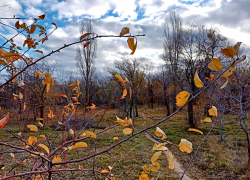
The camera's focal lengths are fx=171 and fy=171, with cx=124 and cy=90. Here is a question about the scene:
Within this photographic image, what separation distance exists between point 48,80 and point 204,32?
10.5 meters

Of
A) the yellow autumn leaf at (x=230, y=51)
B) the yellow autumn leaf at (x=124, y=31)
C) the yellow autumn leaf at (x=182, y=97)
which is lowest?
the yellow autumn leaf at (x=182, y=97)

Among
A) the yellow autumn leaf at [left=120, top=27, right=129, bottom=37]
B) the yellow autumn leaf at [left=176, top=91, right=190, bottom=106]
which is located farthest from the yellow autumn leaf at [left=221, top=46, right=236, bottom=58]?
the yellow autumn leaf at [left=120, top=27, right=129, bottom=37]

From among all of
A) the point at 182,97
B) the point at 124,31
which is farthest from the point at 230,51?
the point at 124,31

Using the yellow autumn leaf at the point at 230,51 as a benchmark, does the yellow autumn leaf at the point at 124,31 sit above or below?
above

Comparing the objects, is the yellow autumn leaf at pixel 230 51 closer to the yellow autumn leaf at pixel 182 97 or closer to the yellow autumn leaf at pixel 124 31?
the yellow autumn leaf at pixel 182 97

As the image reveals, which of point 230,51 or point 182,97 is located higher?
point 230,51

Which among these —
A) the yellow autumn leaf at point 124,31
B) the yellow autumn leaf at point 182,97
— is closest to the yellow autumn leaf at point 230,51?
the yellow autumn leaf at point 182,97

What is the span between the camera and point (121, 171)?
420 centimetres

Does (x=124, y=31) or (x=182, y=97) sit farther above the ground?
(x=124, y=31)

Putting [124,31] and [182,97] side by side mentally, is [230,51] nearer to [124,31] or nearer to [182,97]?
[182,97]

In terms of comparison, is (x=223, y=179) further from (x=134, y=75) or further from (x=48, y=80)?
(x=134, y=75)

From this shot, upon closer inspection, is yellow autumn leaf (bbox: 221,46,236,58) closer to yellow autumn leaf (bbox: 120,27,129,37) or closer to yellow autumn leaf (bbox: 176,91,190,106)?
yellow autumn leaf (bbox: 176,91,190,106)

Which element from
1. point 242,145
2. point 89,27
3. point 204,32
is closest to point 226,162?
point 242,145

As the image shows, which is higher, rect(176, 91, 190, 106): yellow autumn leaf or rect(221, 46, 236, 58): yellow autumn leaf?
rect(221, 46, 236, 58): yellow autumn leaf
